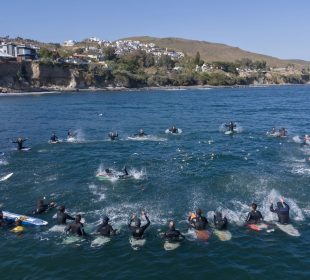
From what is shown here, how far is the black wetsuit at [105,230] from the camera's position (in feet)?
73.5

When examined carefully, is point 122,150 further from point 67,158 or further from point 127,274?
point 127,274

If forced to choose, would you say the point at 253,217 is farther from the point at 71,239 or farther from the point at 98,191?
the point at 98,191

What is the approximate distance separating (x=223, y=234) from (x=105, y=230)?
22.0 feet

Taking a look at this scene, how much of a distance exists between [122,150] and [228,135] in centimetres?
1716

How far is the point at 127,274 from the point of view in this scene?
1895cm

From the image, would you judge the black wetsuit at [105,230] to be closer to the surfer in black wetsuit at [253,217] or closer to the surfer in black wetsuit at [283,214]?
the surfer in black wetsuit at [253,217]

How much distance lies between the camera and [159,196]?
29484 mm

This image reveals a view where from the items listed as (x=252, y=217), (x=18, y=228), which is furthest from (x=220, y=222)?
(x=18, y=228)

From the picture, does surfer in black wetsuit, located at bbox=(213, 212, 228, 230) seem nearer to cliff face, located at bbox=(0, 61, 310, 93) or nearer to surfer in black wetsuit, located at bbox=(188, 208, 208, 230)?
surfer in black wetsuit, located at bbox=(188, 208, 208, 230)

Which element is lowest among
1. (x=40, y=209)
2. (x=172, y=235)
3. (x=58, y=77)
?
(x=40, y=209)

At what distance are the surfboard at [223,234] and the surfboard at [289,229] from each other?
10.6 feet

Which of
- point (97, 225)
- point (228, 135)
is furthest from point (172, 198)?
point (228, 135)

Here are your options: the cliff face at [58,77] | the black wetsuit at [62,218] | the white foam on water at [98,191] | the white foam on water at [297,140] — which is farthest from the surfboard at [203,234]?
the cliff face at [58,77]

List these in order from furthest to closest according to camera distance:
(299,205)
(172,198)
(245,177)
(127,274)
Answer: (245,177)
(172,198)
(299,205)
(127,274)
